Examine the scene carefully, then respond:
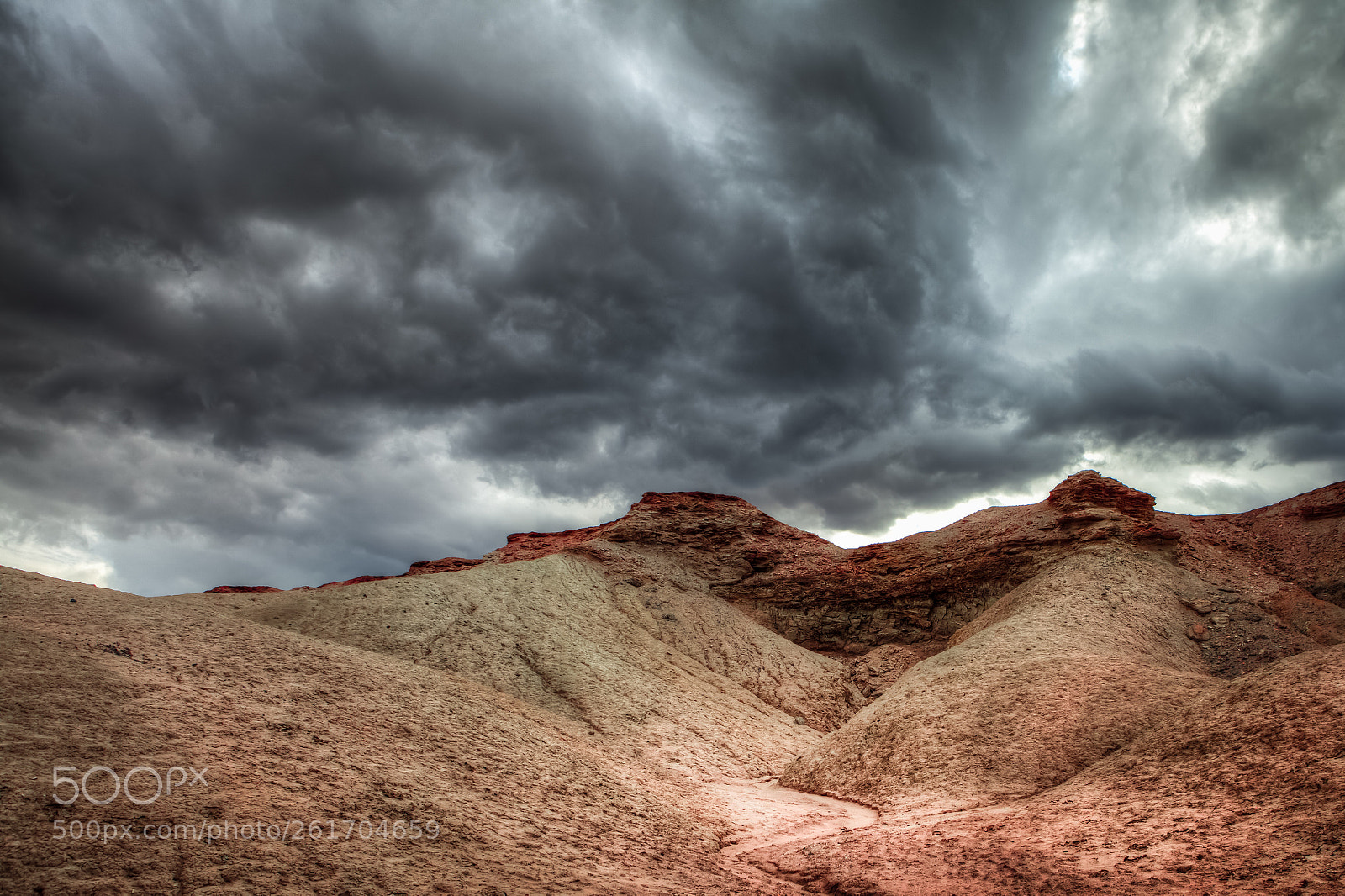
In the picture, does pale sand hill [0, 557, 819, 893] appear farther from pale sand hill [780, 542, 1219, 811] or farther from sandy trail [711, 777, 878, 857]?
pale sand hill [780, 542, 1219, 811]

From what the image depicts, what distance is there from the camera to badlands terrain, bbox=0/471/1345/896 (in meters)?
5.83

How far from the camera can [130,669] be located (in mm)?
8938

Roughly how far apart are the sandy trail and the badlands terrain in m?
0.11

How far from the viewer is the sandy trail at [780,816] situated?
9664mm

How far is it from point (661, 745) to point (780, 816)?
5.68m

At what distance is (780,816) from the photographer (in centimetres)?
1117

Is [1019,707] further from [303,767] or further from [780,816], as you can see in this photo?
[303,767]

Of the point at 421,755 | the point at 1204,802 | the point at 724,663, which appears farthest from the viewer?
the point at 724,663

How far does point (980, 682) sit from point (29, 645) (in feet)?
57.5

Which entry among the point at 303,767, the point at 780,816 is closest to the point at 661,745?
the point at 780,816

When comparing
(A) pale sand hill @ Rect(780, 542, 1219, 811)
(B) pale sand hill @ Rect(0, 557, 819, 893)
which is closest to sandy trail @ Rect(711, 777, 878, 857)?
(B) pale sand hill @ Rect(0, 557, 819, 893)

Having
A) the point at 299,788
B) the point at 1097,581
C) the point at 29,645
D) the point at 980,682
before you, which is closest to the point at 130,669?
the point at 29,645

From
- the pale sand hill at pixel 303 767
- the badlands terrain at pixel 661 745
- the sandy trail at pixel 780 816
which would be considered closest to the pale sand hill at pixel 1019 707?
the badlands terrain at pixel 661 745

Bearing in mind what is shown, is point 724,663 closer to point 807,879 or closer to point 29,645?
point 807,879
